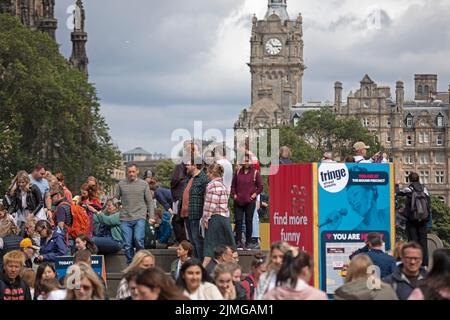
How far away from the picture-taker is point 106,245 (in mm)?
28781

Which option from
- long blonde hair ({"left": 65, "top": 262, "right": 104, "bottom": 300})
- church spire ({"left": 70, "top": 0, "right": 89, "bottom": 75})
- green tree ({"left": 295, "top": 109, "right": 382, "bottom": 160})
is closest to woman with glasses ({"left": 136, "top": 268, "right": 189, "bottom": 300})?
long blonde hair ({"left": 65, "top": 262, "right": 104, "bottom": 300})

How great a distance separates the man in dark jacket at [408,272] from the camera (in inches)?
790

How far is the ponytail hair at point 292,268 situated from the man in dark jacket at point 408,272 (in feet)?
5.20

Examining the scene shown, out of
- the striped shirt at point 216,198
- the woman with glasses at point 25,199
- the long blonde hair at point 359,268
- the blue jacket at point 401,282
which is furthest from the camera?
the woman with glasses at point 25,199

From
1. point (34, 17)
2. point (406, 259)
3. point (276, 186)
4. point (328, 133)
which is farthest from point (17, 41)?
point (328, 133)

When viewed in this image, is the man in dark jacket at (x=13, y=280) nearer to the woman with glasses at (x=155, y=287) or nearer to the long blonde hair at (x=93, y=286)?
the long blonde hair at (x=93, y=286)

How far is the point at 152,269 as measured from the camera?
18047mm

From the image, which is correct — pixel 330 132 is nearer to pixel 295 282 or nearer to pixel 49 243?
pixel 49 243

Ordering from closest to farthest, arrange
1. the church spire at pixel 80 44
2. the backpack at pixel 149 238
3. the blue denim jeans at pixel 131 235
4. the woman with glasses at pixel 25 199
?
the blue denim jeans at pixel 131 235 < the woman with glasses at pixel 25 199 < the backpack at pixel 149 238 < the church spire at pixel 80 44

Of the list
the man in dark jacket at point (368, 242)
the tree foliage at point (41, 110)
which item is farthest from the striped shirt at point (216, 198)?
the tree foliage at point (41, 110)

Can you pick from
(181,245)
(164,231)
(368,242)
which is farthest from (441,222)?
(368,242)

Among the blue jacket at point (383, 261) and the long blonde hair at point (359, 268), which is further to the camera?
the blue jacket at point (383, 261)

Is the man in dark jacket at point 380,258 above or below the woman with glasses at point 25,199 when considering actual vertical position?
below
